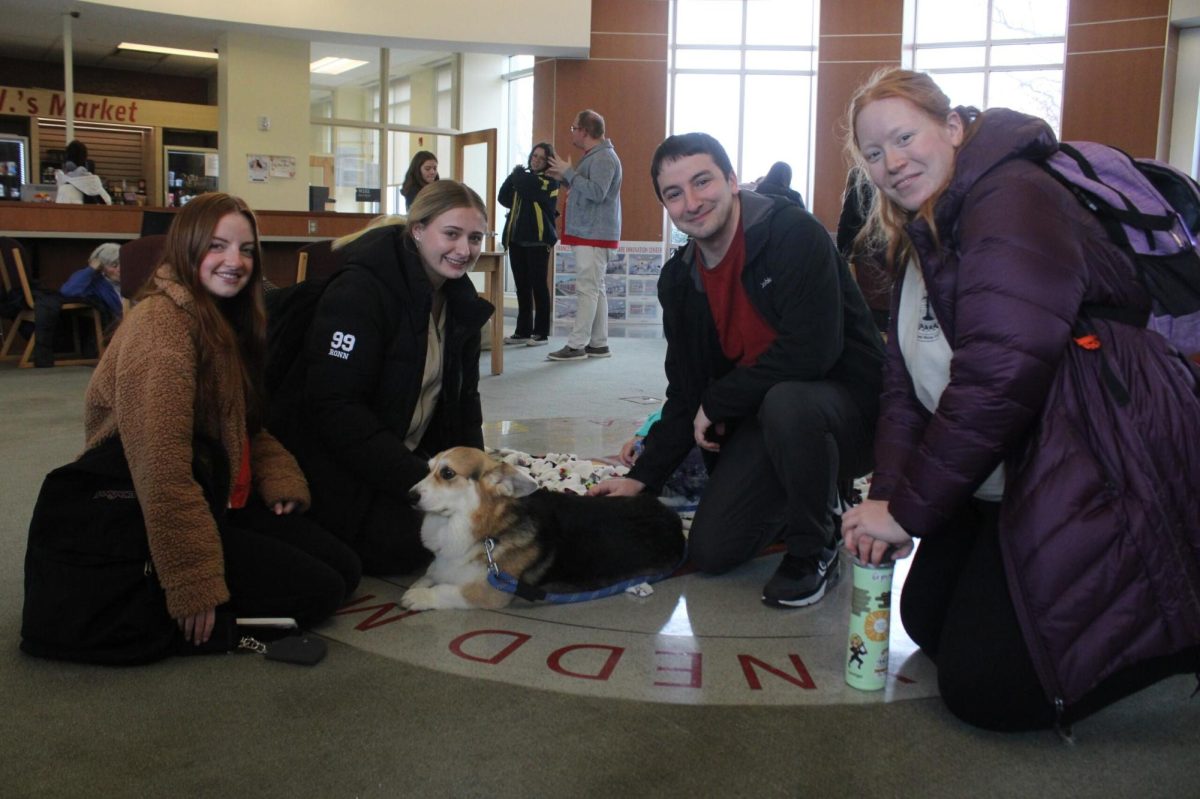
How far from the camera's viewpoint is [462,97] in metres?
15.1

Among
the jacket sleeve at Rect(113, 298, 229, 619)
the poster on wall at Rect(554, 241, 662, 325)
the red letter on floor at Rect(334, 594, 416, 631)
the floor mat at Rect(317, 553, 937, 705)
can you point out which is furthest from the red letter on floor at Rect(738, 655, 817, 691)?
the poster on wall at Rect(554, 241, 662, 325)

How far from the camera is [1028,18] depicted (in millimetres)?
13227

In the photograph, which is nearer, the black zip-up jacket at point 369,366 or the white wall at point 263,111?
the black zip-up jacket at point 369,366

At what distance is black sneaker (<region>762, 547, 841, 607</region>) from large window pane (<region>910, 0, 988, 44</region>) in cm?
1235

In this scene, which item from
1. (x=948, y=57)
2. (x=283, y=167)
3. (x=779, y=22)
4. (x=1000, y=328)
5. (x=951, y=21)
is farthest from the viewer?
(x=779, y=22)

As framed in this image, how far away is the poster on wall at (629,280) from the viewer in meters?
12.9

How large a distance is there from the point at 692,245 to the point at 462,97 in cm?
1262

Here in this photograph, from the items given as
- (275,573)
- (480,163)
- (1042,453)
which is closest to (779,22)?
(480,163)

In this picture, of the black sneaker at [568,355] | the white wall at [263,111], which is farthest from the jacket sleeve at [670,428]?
the white wall at [263,111]

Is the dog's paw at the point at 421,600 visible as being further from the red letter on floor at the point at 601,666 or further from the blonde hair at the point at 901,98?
the blonde hair at the point at 901,98

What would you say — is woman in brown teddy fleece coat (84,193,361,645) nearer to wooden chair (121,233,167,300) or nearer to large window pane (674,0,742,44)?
wooden chair (121,233,167,300)

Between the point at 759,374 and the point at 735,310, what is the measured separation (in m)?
0.27

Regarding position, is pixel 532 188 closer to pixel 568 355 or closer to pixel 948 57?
pixel 568 355

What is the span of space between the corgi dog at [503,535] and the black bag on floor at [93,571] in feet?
2.26
